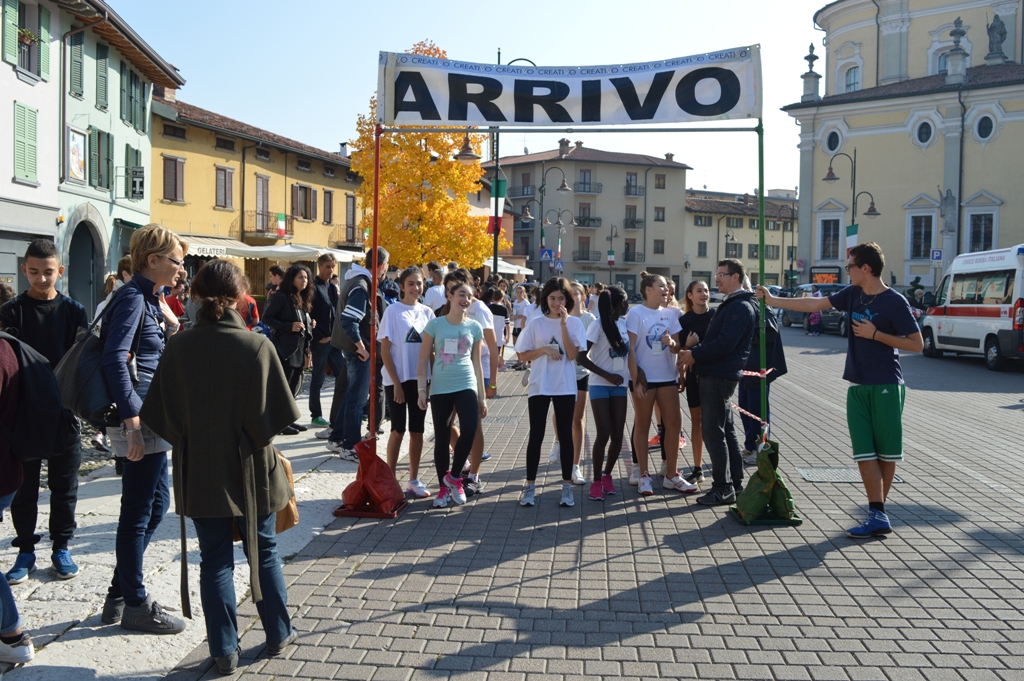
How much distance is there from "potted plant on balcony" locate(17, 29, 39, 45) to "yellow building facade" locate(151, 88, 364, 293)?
8.58 meters

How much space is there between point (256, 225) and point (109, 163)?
1213 cm

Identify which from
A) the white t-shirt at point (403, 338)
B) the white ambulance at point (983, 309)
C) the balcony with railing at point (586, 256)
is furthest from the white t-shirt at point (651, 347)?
the balcony with railing at point (586, 256)

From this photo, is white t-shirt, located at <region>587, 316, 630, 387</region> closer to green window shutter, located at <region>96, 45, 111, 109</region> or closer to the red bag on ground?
the red bag on ground

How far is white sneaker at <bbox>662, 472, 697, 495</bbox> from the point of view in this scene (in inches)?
294

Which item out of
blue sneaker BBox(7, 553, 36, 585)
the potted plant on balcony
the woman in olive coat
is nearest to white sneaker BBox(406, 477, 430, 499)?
blue sneaker BBox(7, 553, 36, 585)

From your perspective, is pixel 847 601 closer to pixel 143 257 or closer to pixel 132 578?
pixel 132 578

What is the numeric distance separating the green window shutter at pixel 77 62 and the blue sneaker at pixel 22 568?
2335cm

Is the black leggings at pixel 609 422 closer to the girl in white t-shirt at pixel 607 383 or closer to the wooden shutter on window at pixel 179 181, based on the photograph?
the girl in white t-shirt at pixel 607 383

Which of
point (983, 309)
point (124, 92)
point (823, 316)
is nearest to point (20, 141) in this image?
point (124, 92)

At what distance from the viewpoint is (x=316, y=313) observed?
1023cm

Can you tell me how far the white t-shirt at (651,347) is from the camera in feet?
24.3

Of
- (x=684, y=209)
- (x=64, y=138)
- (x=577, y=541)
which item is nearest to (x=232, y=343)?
(x=577, y=541)

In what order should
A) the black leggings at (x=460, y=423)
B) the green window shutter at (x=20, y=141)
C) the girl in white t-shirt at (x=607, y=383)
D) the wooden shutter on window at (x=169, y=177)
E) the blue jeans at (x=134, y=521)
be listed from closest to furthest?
the blue jeans at (x=134, y=521) < the black leggings at (x=460, y=423) < the girl in white t-shirt at (x=607, y=383) < the green window shutter at (x=20, y=141) < the wooden shutter on window at (x=169, y=177)

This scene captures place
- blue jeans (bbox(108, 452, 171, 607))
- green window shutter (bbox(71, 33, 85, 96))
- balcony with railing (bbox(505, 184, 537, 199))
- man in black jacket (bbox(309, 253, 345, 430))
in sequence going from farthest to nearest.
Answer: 1. balcony with railing (bbox(505, 184, 537, 199))
2. green window shutter (bbox(71, 33, 85, 96))
3. man in black jacket (bbox(309, 253, 345, 430))
4. blue jeans (bbox(108, 452, 171, 607))
